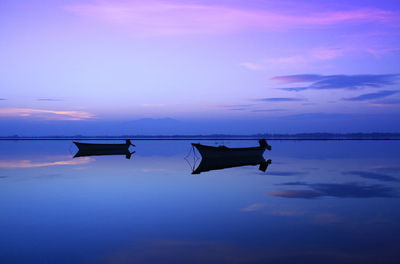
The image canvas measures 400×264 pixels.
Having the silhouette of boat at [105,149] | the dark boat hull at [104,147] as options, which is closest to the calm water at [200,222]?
the silhouette of boat at [105,149]

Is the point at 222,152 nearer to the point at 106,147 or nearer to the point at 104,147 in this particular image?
the point at 106,147

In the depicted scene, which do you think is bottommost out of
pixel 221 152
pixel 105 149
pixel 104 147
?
pixel 105 149

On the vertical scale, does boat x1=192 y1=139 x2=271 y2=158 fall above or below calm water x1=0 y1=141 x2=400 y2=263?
above

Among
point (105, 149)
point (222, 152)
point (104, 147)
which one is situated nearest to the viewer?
point (222, 152)

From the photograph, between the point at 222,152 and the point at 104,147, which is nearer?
the point at 222,152

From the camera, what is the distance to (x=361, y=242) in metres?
9.71

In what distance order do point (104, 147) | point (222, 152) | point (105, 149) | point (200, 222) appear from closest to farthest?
point (200, 222) → point (222, 152) → point (105, 149) → point (104, 147)

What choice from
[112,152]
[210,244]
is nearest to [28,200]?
[210,244]

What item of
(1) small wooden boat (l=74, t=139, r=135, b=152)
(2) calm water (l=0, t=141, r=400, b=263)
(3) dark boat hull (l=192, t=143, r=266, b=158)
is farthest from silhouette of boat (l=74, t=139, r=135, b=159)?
(2) calm water (l=0, t=141, r=400, b=263)

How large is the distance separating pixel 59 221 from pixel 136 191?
22.2 feet

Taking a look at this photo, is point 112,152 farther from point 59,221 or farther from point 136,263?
point 136,263

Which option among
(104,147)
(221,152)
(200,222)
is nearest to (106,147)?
(104,147)

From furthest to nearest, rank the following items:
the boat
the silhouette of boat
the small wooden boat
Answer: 1. the small wooden boat
2. the silhouette of boat
3. the boat

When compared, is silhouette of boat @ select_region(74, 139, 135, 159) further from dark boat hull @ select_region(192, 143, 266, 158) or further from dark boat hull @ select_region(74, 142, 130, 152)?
dark boat hull @ select_region(192, 143, 266, 158)
